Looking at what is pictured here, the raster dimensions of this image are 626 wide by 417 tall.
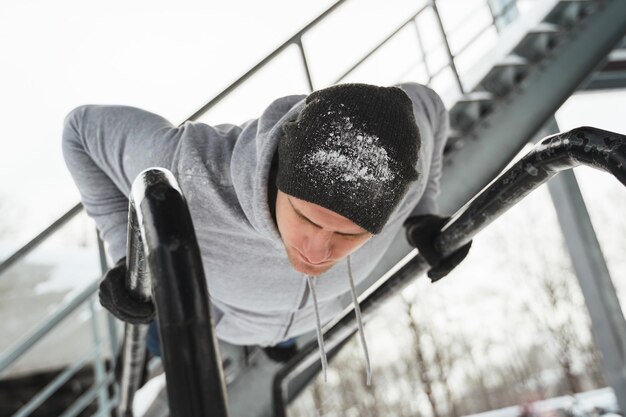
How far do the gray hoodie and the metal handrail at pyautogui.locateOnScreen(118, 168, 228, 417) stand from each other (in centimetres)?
75

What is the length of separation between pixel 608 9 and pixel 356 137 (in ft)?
7.82

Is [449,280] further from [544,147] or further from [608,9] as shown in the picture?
[544,147]

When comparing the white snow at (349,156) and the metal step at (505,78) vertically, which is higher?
the white snow at (349,156)

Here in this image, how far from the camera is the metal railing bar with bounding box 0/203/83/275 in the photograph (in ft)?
7.76

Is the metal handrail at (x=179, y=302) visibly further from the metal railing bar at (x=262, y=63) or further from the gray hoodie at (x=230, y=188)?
the metal railing bar at (x=262, y=63)

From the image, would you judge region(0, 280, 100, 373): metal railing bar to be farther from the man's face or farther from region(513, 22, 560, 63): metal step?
region(513, 22, 560, 63): metal step

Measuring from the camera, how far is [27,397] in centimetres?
459

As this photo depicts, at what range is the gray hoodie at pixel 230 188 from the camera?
4.43ft

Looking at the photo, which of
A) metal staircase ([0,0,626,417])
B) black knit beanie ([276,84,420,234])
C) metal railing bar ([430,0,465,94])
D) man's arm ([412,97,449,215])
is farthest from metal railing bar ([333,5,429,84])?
black knit beanie ([276,84,420,234])

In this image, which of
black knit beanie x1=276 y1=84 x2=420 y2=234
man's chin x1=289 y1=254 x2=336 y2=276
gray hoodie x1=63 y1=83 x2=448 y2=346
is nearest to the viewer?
black knit beanie x1=276 y1=84 x2=420 y2=234

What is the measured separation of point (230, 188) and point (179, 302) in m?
1.00

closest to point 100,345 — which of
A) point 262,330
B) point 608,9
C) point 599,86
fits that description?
Result: point 262,330

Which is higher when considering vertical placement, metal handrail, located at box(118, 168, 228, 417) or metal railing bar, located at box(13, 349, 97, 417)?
metal handrail, located at box(118, 168, 228, 417)

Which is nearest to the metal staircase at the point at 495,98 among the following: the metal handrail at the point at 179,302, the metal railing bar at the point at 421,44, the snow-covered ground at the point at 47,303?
the metal railing bar at the point at 421,44
